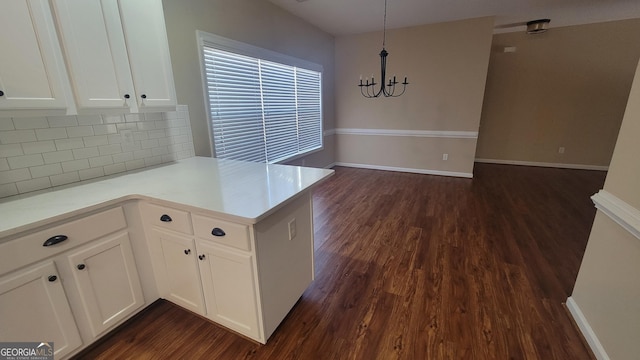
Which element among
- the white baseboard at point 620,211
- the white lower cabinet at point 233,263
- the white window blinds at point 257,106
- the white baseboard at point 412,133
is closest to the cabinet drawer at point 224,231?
the white lower cabinet at point 233,263

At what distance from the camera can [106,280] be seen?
1.45 meters

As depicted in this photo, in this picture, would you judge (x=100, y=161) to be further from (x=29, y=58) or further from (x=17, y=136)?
(x=29, y=58)

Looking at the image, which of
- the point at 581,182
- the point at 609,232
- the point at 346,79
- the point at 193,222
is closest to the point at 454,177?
the point at 581,182

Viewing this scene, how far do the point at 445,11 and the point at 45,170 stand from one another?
4.85 m

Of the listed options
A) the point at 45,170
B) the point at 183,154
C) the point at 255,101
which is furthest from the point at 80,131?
the point at 255,101

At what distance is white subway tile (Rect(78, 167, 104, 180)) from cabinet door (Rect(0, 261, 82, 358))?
0.70 m

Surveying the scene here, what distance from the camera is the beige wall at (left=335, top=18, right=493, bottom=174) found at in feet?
14.2

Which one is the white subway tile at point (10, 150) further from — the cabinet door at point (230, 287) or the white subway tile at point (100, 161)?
the cabinet door at point (230, 287)

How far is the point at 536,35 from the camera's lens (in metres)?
5.00

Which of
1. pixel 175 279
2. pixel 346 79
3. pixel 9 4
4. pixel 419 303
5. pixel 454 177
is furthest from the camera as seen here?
pixel 346 79

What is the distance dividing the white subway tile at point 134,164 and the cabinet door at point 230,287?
1044 mm

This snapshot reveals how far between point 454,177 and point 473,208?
5.19ft

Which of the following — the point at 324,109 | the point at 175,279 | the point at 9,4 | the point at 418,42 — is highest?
the point at 418,42

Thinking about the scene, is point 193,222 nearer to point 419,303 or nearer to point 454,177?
point 419,303
